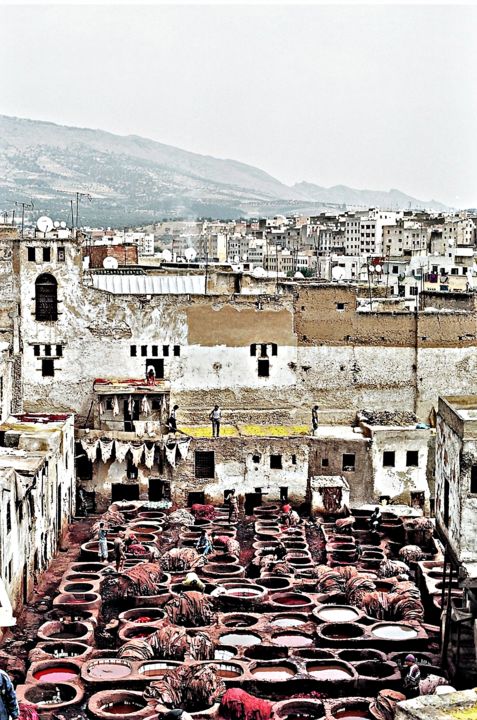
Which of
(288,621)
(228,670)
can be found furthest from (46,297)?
(228,670)

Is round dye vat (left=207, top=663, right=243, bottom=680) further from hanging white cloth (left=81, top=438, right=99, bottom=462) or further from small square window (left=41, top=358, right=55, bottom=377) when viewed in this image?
small square window (left=41, top=358, right=55, bottom=377)

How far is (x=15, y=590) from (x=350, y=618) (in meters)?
9.65

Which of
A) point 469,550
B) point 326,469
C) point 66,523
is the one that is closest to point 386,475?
point 326,469

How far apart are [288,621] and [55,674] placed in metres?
7.28

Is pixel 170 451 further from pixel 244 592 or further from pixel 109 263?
pixel 109 263

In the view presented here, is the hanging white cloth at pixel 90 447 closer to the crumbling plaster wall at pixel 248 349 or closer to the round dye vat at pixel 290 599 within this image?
the crumbling plaster wall at pixel 248 349

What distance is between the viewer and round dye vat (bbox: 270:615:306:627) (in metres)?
29.5

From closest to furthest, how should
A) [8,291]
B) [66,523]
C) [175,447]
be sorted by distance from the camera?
[66,523] → [175,447] → [8,291]

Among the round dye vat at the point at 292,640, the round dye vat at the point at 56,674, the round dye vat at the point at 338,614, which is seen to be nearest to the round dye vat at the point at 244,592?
the round dye vat at the point at 338,614

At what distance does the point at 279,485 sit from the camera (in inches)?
1686

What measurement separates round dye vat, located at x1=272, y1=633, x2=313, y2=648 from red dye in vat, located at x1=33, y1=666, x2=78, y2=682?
5620 mm

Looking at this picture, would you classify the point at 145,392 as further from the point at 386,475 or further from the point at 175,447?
the point at 386,475

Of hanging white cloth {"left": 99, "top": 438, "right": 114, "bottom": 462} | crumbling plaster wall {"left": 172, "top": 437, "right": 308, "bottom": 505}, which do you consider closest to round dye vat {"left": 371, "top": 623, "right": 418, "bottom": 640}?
crumbling plaster wall {"left": 172, "top": 437, "right": 308, "bottom": 505}

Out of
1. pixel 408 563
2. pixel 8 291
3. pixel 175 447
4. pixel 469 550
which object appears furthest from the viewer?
pixel 8 291
